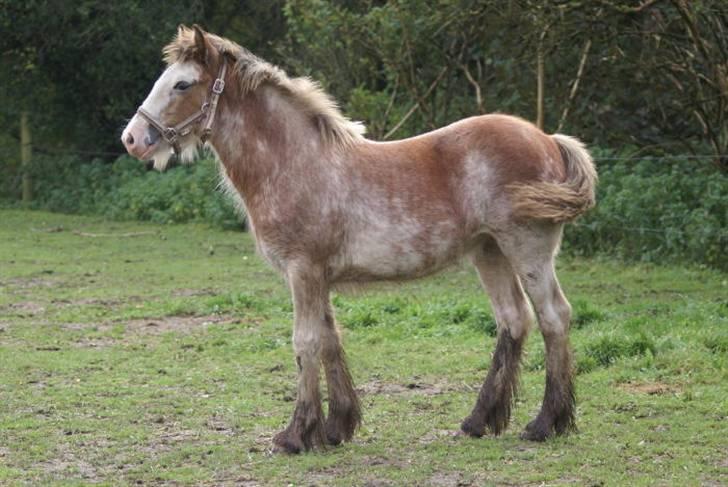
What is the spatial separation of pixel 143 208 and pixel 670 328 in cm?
1333

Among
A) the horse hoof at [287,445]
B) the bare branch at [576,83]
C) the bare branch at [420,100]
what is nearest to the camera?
the horse hoof at [287,445]

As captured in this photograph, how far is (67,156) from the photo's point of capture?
23922mm

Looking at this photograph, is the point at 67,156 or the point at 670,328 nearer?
Result: the point at 670,328

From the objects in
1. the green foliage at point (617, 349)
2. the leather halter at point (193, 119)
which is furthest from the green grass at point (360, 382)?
the leather halter at point (193, 119)

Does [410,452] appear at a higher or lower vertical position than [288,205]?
lower

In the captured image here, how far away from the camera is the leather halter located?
6773 millimetres

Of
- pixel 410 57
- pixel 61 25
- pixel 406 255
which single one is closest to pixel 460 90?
pixel 410 57

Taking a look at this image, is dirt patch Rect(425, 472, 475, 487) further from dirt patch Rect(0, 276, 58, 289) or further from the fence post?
the fence post

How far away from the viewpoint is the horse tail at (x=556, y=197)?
21.6 ft

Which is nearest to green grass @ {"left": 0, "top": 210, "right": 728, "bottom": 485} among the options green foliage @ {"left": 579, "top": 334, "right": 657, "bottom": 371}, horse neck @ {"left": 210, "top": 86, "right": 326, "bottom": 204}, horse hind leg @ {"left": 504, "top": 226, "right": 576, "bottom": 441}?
green foliage @ {"left": 579, "top": 334, "right": 657, "bottom": 371}

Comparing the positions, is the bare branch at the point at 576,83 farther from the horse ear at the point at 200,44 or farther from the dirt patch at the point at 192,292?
the horse ear at the point at 200,44

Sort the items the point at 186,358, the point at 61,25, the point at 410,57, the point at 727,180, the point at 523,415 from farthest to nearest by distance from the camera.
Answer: the point at 61,25 → the point at 410,57 → the point at 727,180 → the point at 186,358 → the point at 523,415

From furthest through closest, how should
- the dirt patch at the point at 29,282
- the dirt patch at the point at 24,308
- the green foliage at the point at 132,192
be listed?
the green foliage at the point at 132,192 → the dirt patch at the point at 29,282 → the dirt patch at the point at 24,308

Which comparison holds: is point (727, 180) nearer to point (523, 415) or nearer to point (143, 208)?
point (523, 415)
